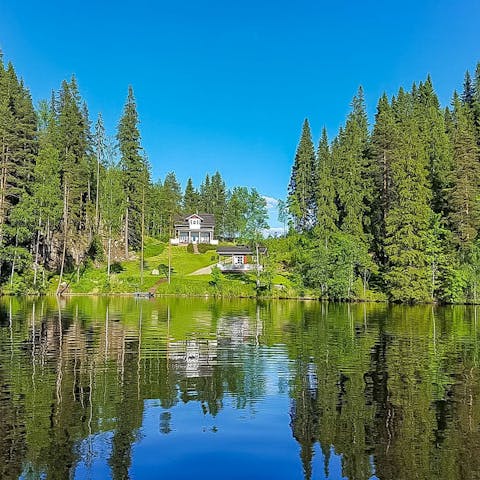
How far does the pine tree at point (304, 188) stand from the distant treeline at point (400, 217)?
14.4 m

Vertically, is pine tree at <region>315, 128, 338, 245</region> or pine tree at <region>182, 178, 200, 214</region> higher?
pine tree at <region>182, 178, 200, 214</region>

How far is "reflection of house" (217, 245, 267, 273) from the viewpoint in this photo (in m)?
80.6

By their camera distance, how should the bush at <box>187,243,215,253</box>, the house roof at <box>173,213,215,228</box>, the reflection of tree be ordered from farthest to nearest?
the house roof at <box>173,213,215,228</box>
the bush at <box>187,243,215,253</box>
the reflection of tree

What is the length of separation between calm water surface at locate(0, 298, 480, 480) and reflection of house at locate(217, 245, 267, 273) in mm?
50030

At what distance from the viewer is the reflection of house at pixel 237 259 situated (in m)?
80.6

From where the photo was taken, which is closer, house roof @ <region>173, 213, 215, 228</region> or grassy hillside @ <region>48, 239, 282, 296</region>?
grassy hillside @ <region>48, 239, 282, 296</region>

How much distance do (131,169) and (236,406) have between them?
7357cm

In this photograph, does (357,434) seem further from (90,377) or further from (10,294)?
(10,294)

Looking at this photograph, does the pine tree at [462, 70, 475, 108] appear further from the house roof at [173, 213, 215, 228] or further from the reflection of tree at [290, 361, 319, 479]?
Answer: the reflection of tree at [290, 361, 319, 479]

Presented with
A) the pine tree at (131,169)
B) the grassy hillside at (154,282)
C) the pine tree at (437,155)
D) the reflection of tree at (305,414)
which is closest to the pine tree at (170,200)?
the pine tree at (131,169)

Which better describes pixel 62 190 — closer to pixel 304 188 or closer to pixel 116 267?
pixel 116 267

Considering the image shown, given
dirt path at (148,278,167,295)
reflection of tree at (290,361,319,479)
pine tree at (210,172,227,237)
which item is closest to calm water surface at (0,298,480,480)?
reflection of tree at (290,361,319,479)

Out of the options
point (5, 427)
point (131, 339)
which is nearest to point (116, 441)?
point (5, 427)

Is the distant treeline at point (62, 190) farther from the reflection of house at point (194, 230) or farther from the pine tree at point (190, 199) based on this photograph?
the pine tree at point (190, 199)
